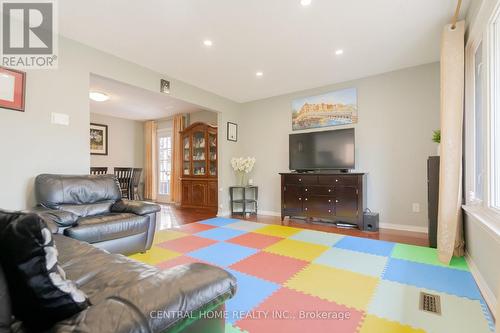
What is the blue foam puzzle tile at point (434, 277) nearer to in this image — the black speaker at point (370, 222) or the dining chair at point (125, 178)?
the black speaker at point (370, 222)

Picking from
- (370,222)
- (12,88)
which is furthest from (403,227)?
(12,88)

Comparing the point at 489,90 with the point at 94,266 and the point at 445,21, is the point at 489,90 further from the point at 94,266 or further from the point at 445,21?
the point at 94,266

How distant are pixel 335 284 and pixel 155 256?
1.93m

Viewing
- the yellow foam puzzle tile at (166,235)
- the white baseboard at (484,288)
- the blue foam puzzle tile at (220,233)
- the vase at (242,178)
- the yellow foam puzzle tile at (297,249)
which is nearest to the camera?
the white baseboard at (484,288)

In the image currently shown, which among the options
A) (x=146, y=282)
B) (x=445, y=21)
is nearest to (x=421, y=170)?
(x=445, y=21)

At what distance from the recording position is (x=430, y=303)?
67.6 inches

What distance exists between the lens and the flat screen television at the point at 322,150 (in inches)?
163

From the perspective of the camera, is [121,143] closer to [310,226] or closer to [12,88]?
[12,88]

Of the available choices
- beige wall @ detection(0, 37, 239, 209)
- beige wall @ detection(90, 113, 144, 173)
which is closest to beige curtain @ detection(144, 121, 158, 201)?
beige wall @ detection(90, 113, 144, 173)

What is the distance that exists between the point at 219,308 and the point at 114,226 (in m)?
2.00

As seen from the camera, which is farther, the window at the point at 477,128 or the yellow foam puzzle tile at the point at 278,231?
the yellow foam puzzle tile at the point at 278,231

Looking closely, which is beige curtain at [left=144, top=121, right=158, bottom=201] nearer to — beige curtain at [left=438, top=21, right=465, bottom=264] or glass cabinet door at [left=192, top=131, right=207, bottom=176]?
glass cabinet door at [left=192, top=131, right=207, bottom=176]

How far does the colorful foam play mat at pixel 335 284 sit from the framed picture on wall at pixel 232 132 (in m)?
2.67

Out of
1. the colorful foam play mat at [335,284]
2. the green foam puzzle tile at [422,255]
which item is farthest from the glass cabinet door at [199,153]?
the green foam puzzle tile at [422,255]
